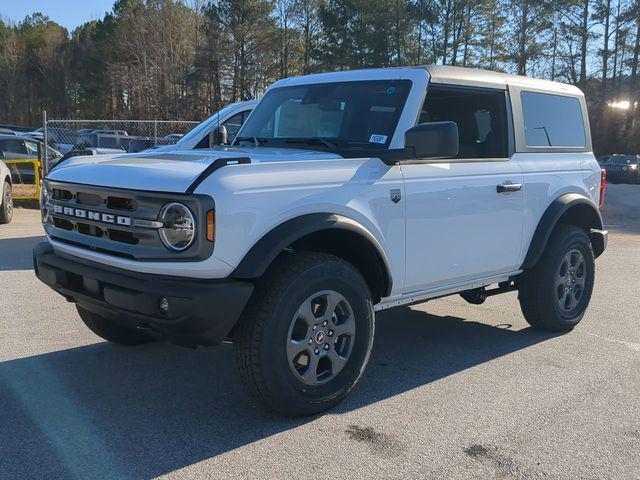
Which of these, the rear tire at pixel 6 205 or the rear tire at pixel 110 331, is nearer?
the rear tire at pixel 110 331

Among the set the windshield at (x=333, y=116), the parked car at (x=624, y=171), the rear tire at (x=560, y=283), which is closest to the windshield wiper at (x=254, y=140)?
the windshield at (x=333, y=116)

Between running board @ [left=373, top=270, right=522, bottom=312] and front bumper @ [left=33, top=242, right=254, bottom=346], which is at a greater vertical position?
front bumper @ [left=33, top=242, right=254, bottom=346]

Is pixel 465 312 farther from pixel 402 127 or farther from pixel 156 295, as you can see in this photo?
pixel 156 295

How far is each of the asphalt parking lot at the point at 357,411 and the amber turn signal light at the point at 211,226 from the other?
→ 3.65 ft

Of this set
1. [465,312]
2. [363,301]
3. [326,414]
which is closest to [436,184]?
[363,301]

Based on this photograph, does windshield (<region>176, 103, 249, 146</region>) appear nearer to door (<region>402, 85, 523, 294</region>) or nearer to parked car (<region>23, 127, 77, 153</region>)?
door (<region>402, 85, 523, 294</region>)

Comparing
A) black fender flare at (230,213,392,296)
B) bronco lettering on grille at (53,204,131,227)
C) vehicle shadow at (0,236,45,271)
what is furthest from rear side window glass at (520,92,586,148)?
vehicle shadow at (0,236,45,271)

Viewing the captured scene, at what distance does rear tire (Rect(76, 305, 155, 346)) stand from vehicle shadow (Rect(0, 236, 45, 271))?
144 inches

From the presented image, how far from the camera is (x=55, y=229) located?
414 cm

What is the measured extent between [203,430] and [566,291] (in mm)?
3541

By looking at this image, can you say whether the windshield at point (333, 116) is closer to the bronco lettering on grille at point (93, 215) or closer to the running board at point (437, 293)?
the running board at point (437, 293)

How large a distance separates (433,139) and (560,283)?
91.4 inches

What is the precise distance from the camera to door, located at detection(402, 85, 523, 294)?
4336mm

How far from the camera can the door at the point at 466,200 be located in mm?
4336
